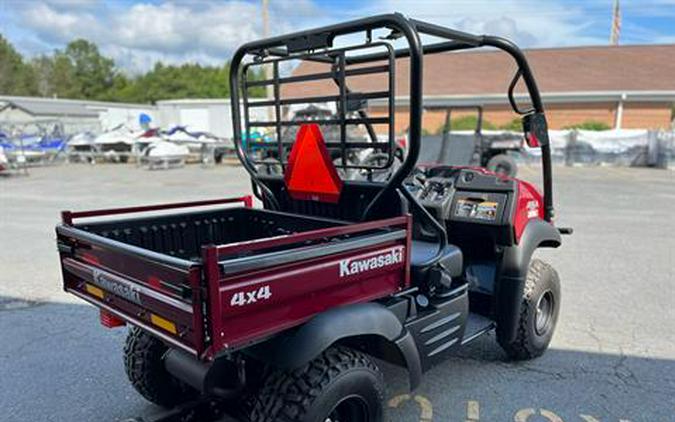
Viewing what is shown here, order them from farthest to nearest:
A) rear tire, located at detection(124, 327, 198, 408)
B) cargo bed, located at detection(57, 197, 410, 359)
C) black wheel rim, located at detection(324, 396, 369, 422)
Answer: rear tire, located at detection(124, 327, 198, 408) → black wheel rim, located at detection(324, 396, 369, 422) → cargo bed, located at detection(57, 197, 410, 359)

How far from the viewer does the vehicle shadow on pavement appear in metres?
2.95

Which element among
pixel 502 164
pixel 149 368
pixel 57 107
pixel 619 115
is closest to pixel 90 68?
pixel 57 107

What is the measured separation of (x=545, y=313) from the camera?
12.4 ft

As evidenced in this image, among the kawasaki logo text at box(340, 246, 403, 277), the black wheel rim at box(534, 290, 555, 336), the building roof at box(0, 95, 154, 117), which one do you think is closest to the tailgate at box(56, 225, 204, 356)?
the kawasaki logo text at box(340, 246, 403, 277)

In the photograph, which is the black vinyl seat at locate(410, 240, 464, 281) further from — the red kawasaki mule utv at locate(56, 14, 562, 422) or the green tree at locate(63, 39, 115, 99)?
the green tree at locate(63, 39, 115, 99)

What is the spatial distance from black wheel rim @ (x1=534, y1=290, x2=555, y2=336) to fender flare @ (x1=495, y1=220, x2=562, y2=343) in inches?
18.1

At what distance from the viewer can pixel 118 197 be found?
37.5 ft

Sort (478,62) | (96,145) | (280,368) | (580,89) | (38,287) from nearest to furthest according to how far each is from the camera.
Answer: (280,368), (38,287), (96,145), (580,89), (478,62)

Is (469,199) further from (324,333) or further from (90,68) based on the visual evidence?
(90,68)

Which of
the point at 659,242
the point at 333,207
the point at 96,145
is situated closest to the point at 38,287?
the point at 333,207

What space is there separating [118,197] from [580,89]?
69.2 ft

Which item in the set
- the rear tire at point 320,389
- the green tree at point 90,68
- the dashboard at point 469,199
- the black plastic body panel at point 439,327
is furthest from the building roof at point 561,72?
the green tree at point 90,68

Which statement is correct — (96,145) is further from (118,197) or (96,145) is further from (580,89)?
(580,89)

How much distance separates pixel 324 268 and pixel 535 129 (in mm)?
1805
